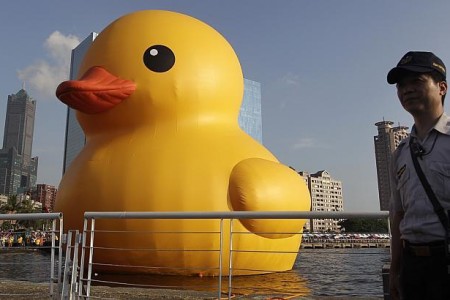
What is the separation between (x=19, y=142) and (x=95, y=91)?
7662 inches

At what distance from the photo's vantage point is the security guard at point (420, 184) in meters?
1.58

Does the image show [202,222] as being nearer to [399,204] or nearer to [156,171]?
[156,171]

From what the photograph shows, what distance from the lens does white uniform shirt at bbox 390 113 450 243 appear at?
5.21 feet

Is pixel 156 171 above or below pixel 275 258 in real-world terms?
above

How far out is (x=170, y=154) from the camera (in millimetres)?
6922

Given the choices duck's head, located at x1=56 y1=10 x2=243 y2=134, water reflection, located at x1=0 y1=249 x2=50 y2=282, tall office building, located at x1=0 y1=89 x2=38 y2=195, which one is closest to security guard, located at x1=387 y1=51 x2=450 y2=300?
water reflection, located at x1=0 y1=249 x2=50 y2=282

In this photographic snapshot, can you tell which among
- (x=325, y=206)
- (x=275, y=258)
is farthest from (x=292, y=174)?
(x=325, y=206)

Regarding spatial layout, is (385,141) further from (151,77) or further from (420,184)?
(420,184)

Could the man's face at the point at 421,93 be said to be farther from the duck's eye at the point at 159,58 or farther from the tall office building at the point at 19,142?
the tall office building at the point at 19,142

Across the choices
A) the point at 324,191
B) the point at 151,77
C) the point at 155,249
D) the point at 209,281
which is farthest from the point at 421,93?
the point at 324,191

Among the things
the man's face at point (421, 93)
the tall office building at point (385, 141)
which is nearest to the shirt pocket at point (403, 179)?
the man's face at point (421, 93)

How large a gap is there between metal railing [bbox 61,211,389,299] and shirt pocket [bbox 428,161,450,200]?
152 centimetres

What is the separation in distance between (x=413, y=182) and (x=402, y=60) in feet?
1.67

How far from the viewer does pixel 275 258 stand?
7234mm
